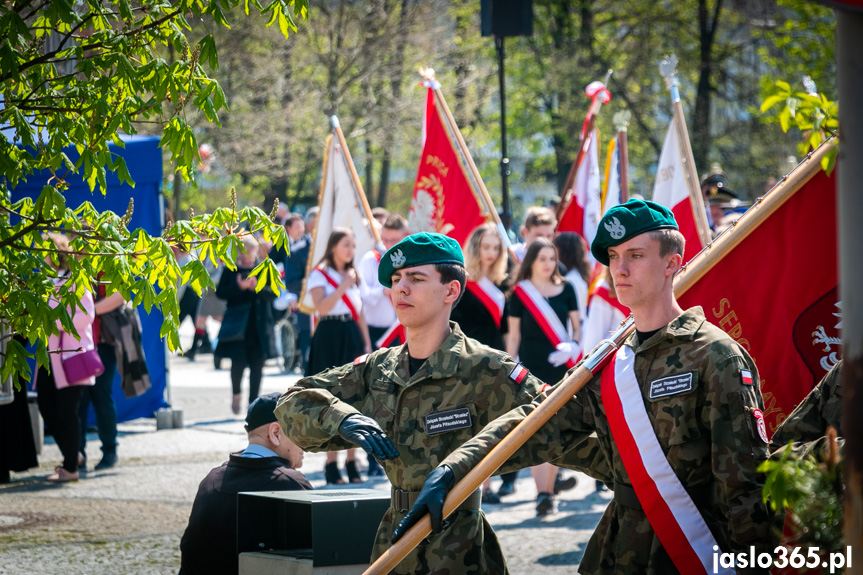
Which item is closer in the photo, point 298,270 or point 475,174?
point 475,174

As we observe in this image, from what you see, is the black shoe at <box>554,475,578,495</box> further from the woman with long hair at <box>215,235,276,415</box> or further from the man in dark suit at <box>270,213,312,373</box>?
the man in dark suit at <box>270,213,312,373</box>

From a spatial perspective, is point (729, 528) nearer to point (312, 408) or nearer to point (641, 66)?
point (312, 408)

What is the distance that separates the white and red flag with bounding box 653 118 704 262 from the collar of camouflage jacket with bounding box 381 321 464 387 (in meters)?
4.93

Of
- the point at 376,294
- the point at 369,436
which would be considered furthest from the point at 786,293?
the point at 376,294

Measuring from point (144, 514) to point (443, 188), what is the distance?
161 inches

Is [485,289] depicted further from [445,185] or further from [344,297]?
[445,185]

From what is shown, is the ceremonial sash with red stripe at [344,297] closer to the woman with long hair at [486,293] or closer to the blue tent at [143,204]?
the woman with long hair at [486,293]

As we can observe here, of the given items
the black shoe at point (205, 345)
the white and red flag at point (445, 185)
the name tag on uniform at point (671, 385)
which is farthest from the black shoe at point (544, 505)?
the black shoe at point (205, 345)

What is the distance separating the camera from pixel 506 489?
30.1 feet

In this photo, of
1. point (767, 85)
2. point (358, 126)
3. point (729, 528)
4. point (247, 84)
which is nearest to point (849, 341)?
point (767, 85)

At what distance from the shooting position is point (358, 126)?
27797mm

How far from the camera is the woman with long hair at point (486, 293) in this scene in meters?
9.13

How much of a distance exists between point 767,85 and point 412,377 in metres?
1.83

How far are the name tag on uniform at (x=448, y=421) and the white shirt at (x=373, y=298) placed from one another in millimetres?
6054
